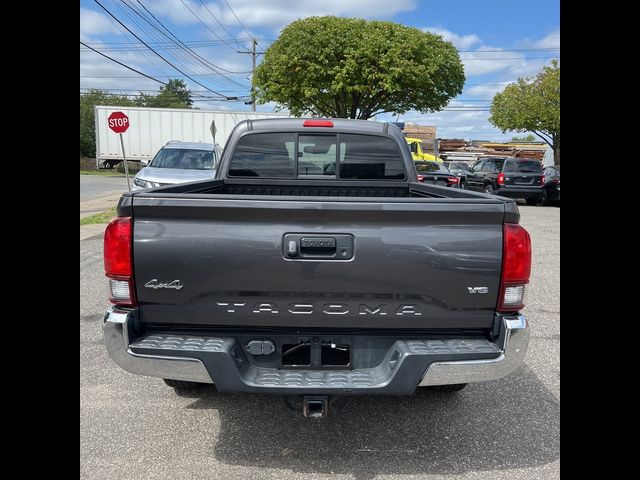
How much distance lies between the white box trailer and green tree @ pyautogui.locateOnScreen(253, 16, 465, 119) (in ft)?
20.8

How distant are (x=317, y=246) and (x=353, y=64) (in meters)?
19.9

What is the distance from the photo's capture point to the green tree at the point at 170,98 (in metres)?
94.2

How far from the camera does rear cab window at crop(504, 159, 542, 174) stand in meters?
18.4

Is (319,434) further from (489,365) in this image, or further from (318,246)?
(318,246)

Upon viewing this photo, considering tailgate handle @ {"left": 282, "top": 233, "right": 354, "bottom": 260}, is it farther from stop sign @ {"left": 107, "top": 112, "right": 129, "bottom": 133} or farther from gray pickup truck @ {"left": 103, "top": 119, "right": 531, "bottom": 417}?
stop sign @ {"left": 107, "top": 112, "right": 129, "bottom": 133}

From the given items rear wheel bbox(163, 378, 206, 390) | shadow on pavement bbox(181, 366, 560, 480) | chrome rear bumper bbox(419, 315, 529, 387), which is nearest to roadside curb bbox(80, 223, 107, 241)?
rear wheel bbox(163, 378, 206, 390)

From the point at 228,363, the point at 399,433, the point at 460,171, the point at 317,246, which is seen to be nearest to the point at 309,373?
the point at 228,363

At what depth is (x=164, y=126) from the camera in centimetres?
2997

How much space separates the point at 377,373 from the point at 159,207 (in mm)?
1425

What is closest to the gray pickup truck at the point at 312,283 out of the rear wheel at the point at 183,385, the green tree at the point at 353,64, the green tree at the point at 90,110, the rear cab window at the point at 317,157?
the rear wheel at the point at 183,385

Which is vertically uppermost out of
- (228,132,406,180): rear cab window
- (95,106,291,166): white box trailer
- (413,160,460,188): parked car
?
(95,106,291,166): white box trailer
